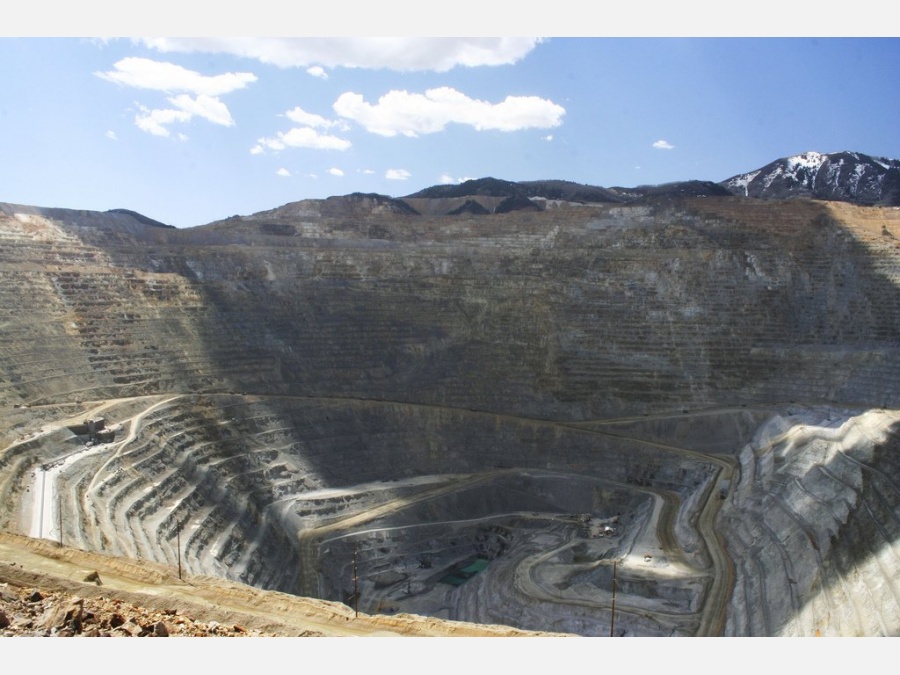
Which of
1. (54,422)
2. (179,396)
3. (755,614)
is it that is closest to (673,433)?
(755,614)

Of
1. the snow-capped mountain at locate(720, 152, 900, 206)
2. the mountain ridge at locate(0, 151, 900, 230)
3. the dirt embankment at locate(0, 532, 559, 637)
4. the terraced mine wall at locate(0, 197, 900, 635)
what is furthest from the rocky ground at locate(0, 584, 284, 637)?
the snow-capped mountain at locate(720, 152, 900, 206)

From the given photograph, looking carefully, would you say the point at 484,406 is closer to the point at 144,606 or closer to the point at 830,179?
the point at 144,606

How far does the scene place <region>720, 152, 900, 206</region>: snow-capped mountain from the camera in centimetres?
8069

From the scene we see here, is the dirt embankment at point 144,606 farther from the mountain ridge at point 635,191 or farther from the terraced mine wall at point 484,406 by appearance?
the mountain ridge at point 635,191

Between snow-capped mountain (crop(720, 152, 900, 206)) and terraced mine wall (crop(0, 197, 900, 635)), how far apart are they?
2644cm

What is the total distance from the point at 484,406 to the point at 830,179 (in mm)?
63144

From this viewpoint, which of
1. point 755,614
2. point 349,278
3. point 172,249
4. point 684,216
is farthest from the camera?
point 684,216

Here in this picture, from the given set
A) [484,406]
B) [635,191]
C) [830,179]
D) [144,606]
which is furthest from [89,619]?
[830,179]

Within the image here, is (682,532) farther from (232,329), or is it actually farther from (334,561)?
(232,329)

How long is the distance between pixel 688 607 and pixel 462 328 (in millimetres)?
29577

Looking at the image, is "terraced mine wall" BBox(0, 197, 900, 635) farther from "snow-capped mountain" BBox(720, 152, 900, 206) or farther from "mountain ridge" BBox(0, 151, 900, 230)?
"snow-capped mountain" BBox(720, 152, 900, 206)

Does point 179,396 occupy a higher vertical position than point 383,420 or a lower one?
higher

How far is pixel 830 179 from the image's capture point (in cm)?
8475

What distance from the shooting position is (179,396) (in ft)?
131
